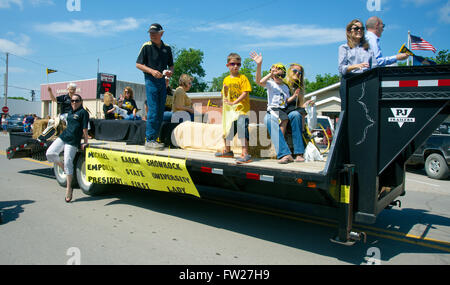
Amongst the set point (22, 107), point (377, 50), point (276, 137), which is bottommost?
point (276, 137)

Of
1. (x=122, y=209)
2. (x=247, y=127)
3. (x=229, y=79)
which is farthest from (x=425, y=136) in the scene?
(x=122, y=209)

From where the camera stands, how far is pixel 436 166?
1059cm

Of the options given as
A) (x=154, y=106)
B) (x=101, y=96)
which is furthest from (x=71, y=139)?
(x=101, y=96)

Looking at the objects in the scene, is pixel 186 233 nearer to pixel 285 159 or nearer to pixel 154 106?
pixel 285 159

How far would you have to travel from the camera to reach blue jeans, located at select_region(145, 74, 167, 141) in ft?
19.2

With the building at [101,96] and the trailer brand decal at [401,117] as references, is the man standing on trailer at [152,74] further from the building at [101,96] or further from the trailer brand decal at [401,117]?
the building at [101,96]

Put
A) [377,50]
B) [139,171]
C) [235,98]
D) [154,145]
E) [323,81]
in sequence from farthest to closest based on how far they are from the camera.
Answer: [323,81] < [154,145] < [139,171] < [235,98] < [377,50]

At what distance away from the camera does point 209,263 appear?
3.74 metres

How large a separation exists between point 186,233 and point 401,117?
3.13m

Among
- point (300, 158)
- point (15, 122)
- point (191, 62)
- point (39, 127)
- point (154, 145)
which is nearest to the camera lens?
point (300, 158)

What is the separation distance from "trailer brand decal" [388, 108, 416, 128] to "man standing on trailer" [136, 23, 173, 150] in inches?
147

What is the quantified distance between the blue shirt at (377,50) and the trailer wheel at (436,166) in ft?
25.5

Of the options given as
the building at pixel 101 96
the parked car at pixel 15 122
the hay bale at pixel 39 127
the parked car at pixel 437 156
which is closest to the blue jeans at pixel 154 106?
the hay bale at pixel 39 127
